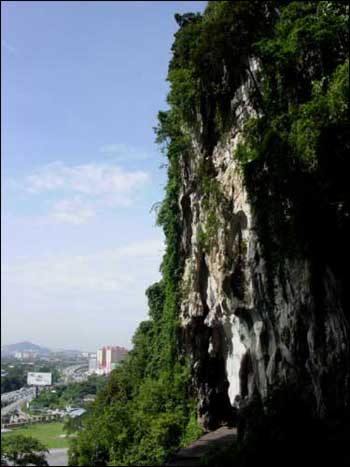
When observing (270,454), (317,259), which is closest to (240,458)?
(270,454)

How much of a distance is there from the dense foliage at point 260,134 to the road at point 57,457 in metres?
18.8

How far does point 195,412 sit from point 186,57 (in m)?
10.3

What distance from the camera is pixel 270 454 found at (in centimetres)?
815

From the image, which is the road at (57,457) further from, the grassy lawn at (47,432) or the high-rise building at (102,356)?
the high-rise building at (102,356)

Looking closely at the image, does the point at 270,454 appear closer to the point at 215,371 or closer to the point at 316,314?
the point at 316,314

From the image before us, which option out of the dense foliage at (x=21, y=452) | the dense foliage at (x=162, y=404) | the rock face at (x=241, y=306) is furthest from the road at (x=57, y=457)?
the rock face at (x=241, y=306)

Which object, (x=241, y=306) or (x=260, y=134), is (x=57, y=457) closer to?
(x=241, y=306)

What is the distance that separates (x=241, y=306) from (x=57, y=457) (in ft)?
97.5

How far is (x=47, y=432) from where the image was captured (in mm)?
42312

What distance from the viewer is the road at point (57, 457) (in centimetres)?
3331

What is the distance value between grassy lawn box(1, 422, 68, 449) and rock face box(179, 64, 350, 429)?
26.5 meters

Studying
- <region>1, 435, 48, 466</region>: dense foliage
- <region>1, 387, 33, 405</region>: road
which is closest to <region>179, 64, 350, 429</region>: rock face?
<region>1, 435, 48, 466</region>: dense foliage

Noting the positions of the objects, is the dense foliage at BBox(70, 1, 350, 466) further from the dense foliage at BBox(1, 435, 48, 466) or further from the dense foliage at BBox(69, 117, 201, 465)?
the dense foliage at BBox(1, 435, 48, 466)

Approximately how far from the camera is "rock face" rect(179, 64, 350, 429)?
8.47 metres
